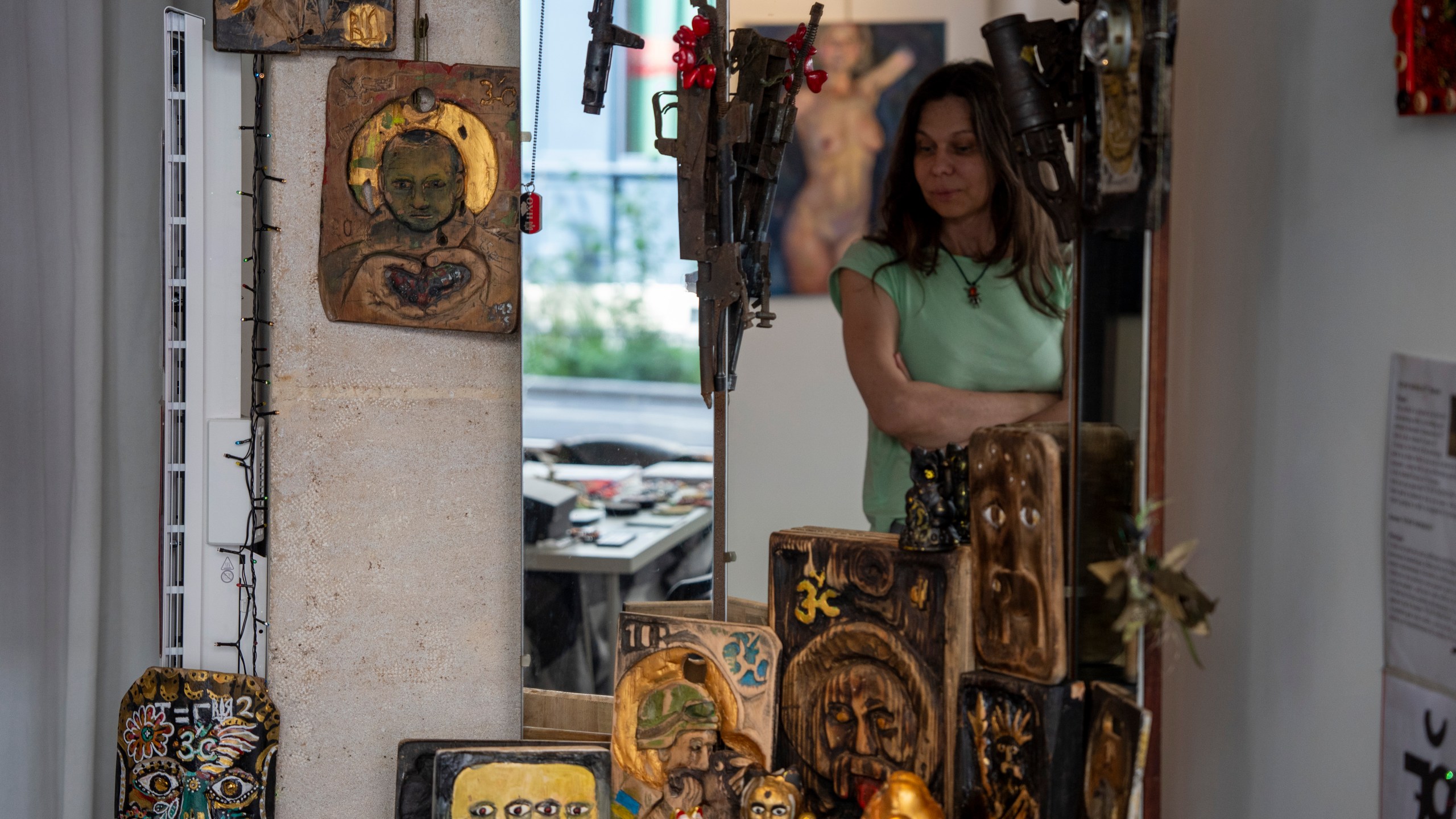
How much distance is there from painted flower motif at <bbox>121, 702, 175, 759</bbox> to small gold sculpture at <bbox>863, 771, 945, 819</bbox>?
1.00m

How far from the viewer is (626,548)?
1.52m

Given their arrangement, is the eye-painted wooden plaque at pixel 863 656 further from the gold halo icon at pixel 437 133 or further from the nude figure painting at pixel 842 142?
the gold halo icon at pixel 437 133

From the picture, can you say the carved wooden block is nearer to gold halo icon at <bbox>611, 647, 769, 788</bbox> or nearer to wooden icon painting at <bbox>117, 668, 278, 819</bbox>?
gold halo icon at <bbox>611, 647, 769, 788</bbox>

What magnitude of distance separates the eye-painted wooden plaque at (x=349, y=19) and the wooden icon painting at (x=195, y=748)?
0.91m

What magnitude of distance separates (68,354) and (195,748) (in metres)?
0.83

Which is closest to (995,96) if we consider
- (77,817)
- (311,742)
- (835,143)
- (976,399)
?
(835,143)

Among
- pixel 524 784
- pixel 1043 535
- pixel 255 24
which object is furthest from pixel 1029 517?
pixel 255 24

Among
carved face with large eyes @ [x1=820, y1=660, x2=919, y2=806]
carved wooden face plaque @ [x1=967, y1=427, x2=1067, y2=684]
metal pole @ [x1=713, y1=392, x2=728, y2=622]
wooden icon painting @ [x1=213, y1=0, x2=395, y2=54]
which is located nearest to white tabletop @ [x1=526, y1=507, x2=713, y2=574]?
metal pole @ [x1=713, y1=392, x2=728, y2=622]

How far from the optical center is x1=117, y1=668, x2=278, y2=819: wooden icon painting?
60.5 inches

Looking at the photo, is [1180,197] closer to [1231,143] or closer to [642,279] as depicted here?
[1231,143]

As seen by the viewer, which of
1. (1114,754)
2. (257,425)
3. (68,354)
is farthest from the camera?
(68,354)

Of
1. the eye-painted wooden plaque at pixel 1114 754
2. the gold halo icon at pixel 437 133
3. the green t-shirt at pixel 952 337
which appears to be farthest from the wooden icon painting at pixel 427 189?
the eye-painted wooden plaque at pixel 1114 754

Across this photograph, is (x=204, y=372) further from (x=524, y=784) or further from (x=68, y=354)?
(x=524, y=784)

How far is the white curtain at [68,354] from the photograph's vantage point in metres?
1.91
